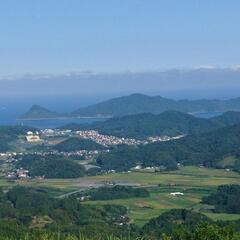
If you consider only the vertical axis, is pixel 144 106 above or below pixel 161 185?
above

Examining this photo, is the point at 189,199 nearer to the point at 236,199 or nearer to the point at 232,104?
the point at 236,199

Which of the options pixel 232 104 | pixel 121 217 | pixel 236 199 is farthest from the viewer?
pixel 232 104

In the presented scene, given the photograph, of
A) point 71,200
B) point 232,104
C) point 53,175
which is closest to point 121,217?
point 71,200

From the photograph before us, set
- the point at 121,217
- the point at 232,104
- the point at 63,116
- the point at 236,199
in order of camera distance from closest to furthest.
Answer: the point at 121,217
the point at 236,199
the point at 63,116
the point at 232,104

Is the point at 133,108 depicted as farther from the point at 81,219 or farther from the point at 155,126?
the point at 81,219

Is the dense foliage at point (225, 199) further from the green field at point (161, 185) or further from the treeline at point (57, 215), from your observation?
the treeline at point (57, 215)

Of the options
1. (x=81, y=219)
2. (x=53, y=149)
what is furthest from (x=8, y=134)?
(x=81, y=219)
